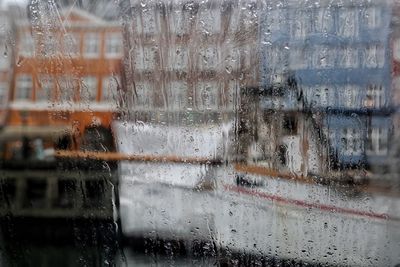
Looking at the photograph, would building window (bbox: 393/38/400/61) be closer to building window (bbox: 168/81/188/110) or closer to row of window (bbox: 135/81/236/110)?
row of window (bbox: 135/81/236/110)

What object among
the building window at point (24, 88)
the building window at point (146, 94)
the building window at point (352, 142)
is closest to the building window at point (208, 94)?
the building window at point (146, 94)

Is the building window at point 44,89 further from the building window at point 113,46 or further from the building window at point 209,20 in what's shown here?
the building window at point 209,20

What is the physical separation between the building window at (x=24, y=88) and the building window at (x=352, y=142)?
133cm

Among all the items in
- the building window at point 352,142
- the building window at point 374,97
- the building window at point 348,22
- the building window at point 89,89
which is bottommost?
the building window at point 352,142

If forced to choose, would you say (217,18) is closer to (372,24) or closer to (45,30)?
(372,24)

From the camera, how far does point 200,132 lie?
2236 mm

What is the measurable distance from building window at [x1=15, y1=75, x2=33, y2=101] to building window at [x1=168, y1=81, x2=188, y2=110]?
63 cm

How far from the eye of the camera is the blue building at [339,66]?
2.08 meters

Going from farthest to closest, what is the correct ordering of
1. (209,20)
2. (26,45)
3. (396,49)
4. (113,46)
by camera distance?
1. (26,45)
2. (113,46)
3. (209,20)
4. (396,49)

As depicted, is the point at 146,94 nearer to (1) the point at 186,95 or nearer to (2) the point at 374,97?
(1) the point at 186,95

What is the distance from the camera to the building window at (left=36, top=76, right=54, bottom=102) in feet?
7.83

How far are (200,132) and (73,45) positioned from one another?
2.16ft

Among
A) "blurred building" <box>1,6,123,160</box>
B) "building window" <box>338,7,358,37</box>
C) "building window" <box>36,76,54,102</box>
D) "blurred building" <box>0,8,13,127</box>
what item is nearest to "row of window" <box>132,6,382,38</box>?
"building window" <box>338,7,358,37</box>

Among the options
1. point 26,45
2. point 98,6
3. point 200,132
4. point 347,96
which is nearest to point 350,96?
point 347,96
